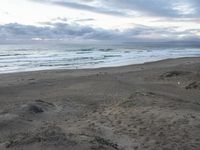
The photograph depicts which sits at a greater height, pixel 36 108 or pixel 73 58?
pixel 36 108

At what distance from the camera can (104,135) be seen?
9914mm

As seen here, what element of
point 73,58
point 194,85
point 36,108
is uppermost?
point 36,108

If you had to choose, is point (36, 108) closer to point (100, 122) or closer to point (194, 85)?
point (100, 122)

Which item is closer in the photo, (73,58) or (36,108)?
(36,108)

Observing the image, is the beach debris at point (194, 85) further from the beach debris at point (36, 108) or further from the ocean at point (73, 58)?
the ocean at point (73, 58)

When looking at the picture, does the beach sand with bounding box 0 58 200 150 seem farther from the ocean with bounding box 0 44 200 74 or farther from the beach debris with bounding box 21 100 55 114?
the ocean with bounding box 0 44 200 74

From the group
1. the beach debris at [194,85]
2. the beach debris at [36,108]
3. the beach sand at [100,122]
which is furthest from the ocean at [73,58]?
the beach debris at [36,108]

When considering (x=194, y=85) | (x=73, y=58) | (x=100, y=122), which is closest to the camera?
(x=100, y=122)

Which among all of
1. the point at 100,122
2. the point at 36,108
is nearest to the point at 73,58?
the point at 36,108

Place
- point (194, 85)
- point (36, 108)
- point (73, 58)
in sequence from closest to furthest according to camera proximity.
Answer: point (36, 108)
point (194, 85)
point (73, 58)

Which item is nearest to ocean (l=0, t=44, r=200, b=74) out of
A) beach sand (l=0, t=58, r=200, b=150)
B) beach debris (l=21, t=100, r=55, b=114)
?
beach sand (l=0, t=58, r=200, b=150)

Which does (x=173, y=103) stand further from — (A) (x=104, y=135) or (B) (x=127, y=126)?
(A) (x=104, y=135)

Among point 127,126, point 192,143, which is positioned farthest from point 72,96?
point 192,143

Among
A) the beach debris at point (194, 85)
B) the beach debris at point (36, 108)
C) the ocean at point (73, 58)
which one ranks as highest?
the beach debris at point (36, 108)
